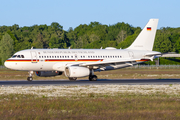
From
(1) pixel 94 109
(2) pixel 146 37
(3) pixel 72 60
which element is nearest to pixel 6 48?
(2) pixel 146 37

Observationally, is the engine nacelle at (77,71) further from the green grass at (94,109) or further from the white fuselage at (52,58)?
the green grass at (94,109)

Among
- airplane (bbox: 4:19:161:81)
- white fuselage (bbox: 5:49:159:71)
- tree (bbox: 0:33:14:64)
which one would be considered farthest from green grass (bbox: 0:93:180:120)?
tree (bbox: 0:33:14:64)

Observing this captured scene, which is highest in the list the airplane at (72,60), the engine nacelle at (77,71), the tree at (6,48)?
the tree at (6,48)

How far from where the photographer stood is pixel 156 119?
556 inches

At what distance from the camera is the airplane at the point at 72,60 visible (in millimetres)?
38781

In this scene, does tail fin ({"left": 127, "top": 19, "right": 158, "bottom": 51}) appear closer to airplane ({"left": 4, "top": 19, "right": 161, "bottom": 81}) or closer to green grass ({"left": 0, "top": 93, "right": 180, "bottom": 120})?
airplane ({"left": 4, "top": 19, "right": 161, "bottom": 81})

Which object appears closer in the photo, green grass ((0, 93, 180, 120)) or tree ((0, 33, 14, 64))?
green grass ((0, 93, 180, 120))

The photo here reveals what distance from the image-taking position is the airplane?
38.8m

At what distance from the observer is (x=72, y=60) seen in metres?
40.6

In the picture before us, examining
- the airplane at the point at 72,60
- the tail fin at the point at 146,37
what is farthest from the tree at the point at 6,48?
the tail fin at the point at 146,37

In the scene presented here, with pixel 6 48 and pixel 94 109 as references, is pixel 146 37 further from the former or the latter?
pixel 6 48

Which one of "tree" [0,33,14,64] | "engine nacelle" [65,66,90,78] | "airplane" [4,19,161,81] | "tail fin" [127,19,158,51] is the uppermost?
"tree" [0,33,14,64]

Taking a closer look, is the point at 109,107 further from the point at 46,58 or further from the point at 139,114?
the point at 46,58

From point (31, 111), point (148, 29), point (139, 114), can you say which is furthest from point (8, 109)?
point (148, 29)
